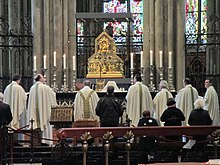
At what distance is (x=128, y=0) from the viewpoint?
37.3m

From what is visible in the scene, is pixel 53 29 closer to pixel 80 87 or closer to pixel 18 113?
pixel 80 87

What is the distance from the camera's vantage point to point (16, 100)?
1978 centimetres

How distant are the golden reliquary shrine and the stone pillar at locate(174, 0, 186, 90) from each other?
1.95 metres

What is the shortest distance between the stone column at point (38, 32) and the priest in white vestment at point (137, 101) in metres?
4.91

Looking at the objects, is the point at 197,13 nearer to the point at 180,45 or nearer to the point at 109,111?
the point at 180,45

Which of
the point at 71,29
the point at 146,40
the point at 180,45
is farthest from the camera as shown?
the point at 71,29

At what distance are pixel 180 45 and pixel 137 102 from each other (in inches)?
176

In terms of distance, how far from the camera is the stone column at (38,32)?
24.1m

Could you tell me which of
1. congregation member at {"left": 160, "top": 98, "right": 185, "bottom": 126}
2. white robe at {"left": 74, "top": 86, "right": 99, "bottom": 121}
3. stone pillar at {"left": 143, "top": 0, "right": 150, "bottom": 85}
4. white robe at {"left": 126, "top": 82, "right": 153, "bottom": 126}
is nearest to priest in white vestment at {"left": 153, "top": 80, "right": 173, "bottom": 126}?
white robe at {"left": 126, "top": 82, "right": 153, "bottom": 126}

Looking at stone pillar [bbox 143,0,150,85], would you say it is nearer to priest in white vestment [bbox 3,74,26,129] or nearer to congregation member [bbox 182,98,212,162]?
priest in white vestment [bbox 3,74,26,129]

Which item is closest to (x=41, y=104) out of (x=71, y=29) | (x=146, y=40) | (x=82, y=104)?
(x=82, y=104)

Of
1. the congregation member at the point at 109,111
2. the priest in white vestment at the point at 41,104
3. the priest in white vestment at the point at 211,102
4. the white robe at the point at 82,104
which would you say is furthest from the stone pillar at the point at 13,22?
the congregation member at the point at 109,111

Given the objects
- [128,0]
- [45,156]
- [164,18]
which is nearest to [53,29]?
[164,18]

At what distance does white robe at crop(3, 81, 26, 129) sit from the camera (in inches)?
778
